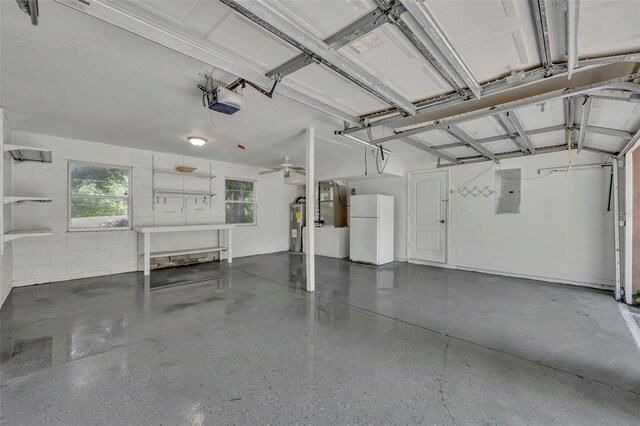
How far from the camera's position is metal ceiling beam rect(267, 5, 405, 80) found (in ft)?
5.04

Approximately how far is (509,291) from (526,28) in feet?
12.4

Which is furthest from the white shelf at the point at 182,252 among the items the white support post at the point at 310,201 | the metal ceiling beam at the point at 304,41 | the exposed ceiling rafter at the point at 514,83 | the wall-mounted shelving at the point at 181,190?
the metal ceiling beam at the point at 304,41

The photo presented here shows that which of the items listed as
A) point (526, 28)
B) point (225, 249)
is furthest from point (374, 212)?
point (526, 28)

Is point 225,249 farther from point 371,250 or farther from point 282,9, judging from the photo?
point 282,9

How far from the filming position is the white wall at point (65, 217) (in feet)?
14.2

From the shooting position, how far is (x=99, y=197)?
5.07m

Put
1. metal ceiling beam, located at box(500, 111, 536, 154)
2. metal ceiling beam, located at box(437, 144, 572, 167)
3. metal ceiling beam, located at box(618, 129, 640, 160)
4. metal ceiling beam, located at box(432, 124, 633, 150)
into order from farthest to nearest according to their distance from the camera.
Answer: metal ceiling beam, located at box(437, 144, 572, 167), metal ceiling beam, located at box(432, 124, 633, 150), metal ceiling beam, located at box(618, 129, 640, 160), metal ceiling beam, located at box(500, 111, 536, 154)

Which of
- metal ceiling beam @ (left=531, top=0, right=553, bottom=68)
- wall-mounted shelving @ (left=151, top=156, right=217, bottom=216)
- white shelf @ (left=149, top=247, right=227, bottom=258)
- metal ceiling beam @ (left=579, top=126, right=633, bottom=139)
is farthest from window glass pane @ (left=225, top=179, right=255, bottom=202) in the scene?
metal ceiling beam @ (left=579, top=126, right=633, bottom=139)

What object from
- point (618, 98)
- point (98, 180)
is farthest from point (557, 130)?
point (98, 180)

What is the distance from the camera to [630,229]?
3645 millimetres

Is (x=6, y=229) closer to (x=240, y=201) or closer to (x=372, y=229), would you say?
(x=240, y=201)

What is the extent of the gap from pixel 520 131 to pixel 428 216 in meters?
2.85

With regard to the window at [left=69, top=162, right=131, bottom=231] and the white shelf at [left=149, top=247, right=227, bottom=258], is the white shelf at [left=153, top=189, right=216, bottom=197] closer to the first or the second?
the window at [left=69, top=162, right=131, bottom=231]

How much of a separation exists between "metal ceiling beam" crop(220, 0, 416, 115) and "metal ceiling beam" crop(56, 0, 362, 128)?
1.83ft
